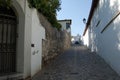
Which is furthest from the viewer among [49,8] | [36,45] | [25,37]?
[49,8]

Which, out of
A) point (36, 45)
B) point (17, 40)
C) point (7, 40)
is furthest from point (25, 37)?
point (36, 45)

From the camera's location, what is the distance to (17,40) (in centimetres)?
828

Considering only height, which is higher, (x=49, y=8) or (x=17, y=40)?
(x=49, y=8)

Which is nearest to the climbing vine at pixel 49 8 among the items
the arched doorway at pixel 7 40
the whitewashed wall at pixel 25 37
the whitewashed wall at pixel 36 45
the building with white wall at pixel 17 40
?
the whitewashed wall at pixel 36 45

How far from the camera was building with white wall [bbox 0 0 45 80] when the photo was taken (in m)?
8.06

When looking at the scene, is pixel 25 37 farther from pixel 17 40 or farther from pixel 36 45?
pixel 36 45

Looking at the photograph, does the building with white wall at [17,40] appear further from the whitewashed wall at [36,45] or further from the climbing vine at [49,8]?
the climbing vine at [49,8]

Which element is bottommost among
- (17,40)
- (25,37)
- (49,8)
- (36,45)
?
(36,45)

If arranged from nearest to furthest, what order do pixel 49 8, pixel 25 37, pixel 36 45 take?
pixel 25 37 < pixel 36 45 < pixel 49 8

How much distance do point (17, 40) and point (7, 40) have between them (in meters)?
0.36

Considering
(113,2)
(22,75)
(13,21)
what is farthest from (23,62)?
(113,2)

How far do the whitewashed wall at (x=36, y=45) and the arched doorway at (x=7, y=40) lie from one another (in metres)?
0.78

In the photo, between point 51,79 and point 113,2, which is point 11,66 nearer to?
point 51,79

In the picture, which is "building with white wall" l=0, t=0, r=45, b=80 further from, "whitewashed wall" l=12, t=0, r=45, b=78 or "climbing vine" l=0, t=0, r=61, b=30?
"climbing vine" l=0, t=0, r=61, b=30
